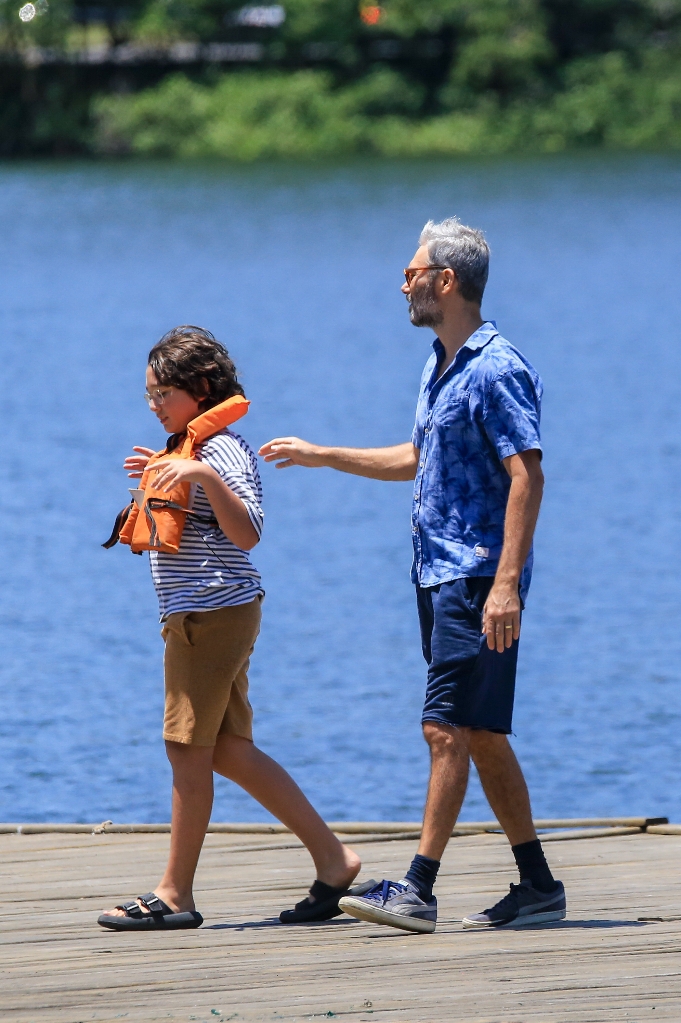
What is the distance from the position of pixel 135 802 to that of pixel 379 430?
38.9 ft

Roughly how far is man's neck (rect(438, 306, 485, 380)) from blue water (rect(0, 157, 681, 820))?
4728mm

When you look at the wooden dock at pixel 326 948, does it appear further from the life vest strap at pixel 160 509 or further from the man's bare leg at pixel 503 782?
the life vest strap at pixel 160 509

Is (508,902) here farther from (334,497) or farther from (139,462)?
(334,497)

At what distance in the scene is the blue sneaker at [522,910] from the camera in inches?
186

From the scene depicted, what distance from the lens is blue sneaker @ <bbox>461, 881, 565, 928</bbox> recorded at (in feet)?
15.5

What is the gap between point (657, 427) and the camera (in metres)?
22.1

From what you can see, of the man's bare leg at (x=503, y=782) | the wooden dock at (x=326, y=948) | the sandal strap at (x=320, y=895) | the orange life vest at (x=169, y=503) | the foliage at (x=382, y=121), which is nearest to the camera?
the wooden dock at (x=326, y=948)

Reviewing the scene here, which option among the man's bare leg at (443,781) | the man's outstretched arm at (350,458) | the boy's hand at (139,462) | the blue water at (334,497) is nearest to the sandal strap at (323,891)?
the man's bare leg at (443,781)

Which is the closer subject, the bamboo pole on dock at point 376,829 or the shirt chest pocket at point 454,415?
the shirt chest pocket at point 454,415

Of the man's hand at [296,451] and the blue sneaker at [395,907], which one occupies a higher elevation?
the man's hand at [296,451]

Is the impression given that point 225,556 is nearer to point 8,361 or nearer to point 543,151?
point 8,361

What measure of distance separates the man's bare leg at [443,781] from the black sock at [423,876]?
2 centimetres

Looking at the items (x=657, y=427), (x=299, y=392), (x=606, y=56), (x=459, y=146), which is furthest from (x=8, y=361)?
(x=606, y=56)

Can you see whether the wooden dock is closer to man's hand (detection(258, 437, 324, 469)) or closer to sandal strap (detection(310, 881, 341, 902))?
sandal strap (detection(310, 881, 341, 902))
